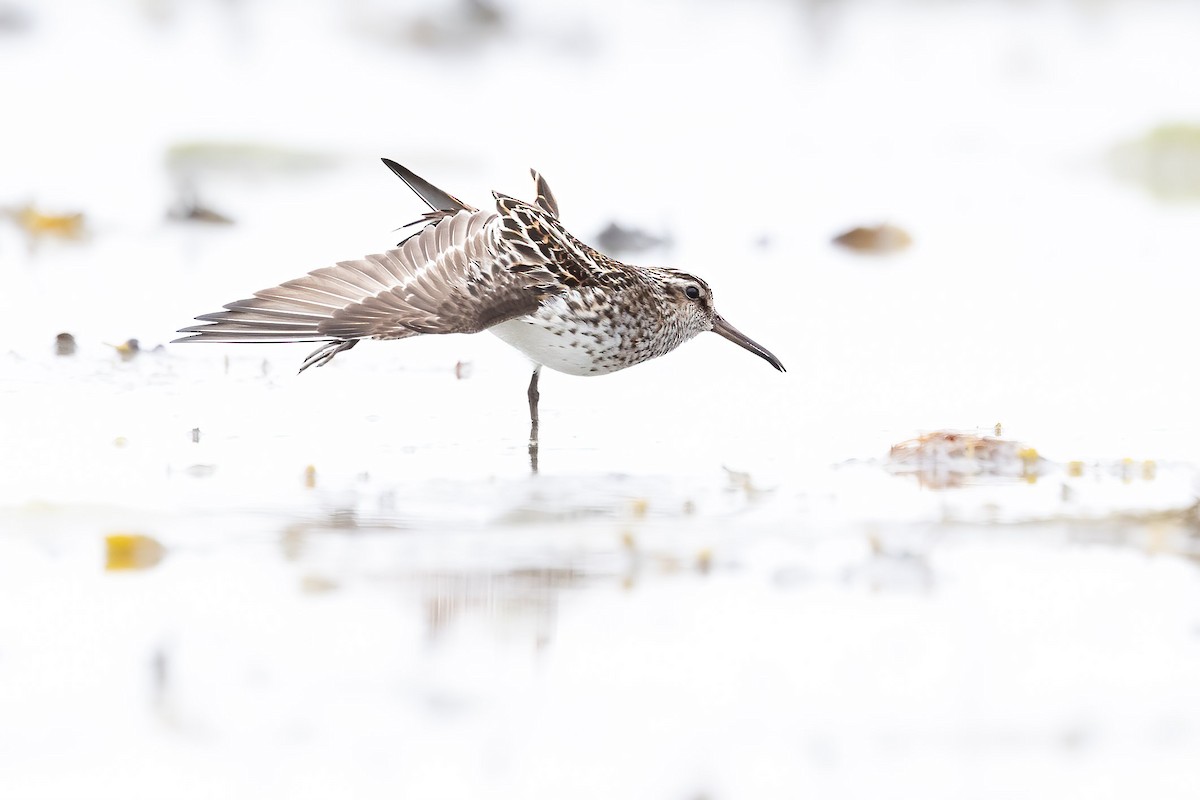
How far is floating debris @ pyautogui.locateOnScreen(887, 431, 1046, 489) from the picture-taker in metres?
6.84

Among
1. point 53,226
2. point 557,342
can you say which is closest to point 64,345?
point 557,342

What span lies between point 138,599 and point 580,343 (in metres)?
3.21

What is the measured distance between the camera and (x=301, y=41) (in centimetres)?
1705

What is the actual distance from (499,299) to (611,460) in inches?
31.4

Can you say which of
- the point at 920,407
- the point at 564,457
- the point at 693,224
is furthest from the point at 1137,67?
the point at 564,457

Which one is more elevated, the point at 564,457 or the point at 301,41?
the point at 301,41

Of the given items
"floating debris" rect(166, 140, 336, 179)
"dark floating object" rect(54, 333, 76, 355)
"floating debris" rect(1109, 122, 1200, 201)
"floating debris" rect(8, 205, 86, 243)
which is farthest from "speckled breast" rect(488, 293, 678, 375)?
"floating debris" rect(1109, 122, 1200, 201)

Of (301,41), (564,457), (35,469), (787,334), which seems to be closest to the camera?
(35,469)

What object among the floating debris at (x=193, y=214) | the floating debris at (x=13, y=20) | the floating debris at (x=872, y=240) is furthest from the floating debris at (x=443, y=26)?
the floating debris at (x=872, y=240)

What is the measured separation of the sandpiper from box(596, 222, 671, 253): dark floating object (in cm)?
260

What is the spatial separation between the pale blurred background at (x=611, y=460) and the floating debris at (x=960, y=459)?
0.02m

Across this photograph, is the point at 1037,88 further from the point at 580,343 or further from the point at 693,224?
the point at 580,343

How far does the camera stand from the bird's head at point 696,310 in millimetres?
8727

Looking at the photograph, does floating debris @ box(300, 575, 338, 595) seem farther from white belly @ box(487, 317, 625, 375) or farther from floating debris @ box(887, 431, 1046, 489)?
white belly @ box(487, 317, 625, 375)
